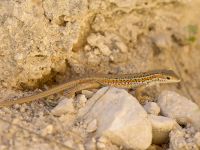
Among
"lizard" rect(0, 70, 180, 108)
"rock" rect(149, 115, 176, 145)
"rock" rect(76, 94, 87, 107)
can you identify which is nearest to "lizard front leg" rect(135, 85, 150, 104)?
"lizard" rect(0, 70, 180, 108)

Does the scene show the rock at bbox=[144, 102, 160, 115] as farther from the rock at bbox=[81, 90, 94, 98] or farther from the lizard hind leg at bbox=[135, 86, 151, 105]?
the rock at bbox=[81, 90, 94, 98]

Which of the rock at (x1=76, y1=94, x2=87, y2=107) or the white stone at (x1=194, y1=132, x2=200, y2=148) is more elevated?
the rock at (x1=76, y1=94, x2=87, y2=107)

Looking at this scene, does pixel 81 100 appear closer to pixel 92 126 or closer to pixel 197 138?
pixel 92 126

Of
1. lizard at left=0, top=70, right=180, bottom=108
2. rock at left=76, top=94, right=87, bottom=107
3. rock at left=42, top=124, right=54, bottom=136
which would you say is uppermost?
lizard at left=0, top=70, right=180, bottom=108

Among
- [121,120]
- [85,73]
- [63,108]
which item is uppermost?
[85,73]

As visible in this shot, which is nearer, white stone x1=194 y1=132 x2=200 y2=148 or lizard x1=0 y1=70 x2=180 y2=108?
white stone x1=194 y1=132 x2=200 y2=148

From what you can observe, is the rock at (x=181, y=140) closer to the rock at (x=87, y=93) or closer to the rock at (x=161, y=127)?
the rock at (x=161, y=127)

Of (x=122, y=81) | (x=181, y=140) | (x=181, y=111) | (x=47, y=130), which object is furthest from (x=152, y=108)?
(x=47, y=130)
